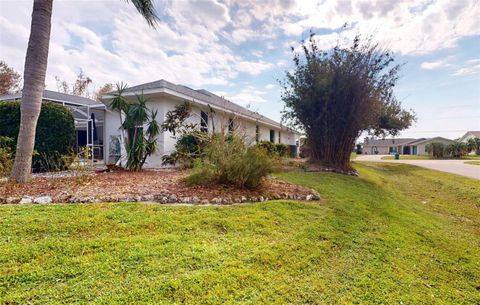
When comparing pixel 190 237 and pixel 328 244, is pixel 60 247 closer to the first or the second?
pixel 190 237

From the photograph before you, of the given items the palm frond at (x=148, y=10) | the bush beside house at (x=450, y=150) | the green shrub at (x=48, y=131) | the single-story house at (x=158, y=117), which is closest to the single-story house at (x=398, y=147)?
the bush beside house at (x=450, y=150)

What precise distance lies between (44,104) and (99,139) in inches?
278

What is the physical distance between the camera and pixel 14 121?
8.38 m

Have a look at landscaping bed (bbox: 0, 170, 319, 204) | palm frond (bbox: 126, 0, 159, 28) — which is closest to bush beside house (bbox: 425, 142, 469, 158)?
landscaping bed (bbox: 0, 170, 319, 204)

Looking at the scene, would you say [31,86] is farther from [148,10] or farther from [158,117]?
[158,117]

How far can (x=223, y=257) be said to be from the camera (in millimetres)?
2861

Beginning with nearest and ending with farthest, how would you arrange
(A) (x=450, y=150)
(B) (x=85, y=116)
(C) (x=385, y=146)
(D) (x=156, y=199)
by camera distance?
(D) (x=156, y=199), (B) (x=85, y=116), (A) (x=450, y=150), (C) (x=385, y=146)

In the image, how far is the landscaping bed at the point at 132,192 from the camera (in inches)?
174

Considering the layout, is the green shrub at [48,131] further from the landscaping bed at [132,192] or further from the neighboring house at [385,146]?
the neighboring house at [385,146]

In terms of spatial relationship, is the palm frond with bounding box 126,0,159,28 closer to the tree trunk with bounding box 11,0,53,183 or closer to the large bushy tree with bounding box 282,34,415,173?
the tree trunk with bounding box 11,0,53,183

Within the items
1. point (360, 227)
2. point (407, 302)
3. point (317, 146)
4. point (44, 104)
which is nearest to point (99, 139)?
point (44, 104)

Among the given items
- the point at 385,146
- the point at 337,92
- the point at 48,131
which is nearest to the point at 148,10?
the point at 48,131

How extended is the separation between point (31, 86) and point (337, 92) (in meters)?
11.0

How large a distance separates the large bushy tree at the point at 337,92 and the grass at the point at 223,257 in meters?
7.75
